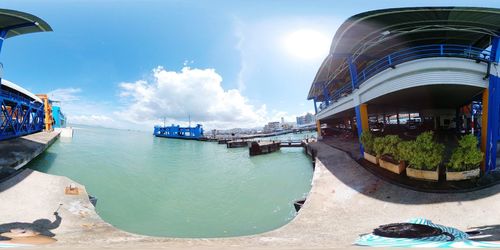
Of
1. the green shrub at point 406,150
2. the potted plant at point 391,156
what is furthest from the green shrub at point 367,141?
the green shrub at point 406,150

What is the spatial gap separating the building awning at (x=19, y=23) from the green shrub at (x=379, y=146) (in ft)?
61.9

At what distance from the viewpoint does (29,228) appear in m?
6.78

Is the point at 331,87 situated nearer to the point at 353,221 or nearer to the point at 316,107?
the point at 316,107

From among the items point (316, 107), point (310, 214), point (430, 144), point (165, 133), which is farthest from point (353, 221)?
point (165, 133)

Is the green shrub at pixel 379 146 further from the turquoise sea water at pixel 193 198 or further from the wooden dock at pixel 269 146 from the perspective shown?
the wooden dock at pixel 269 146

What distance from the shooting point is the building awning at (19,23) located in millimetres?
11949

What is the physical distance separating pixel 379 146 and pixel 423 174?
2.30m

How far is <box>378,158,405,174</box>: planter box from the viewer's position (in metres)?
9.74

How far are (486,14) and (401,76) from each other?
11.9 ft

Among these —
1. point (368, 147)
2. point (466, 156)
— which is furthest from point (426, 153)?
point (368, 147)

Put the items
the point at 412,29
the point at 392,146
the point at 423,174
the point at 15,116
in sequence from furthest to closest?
the point at 15,116 → the point at 412,29 → the point at 392,146 → the point at 423,174

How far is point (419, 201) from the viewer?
758 centimetres

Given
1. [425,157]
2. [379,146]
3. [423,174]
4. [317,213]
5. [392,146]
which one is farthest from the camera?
[379,146]

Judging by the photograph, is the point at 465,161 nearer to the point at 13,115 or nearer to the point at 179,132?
the point at 13,115
